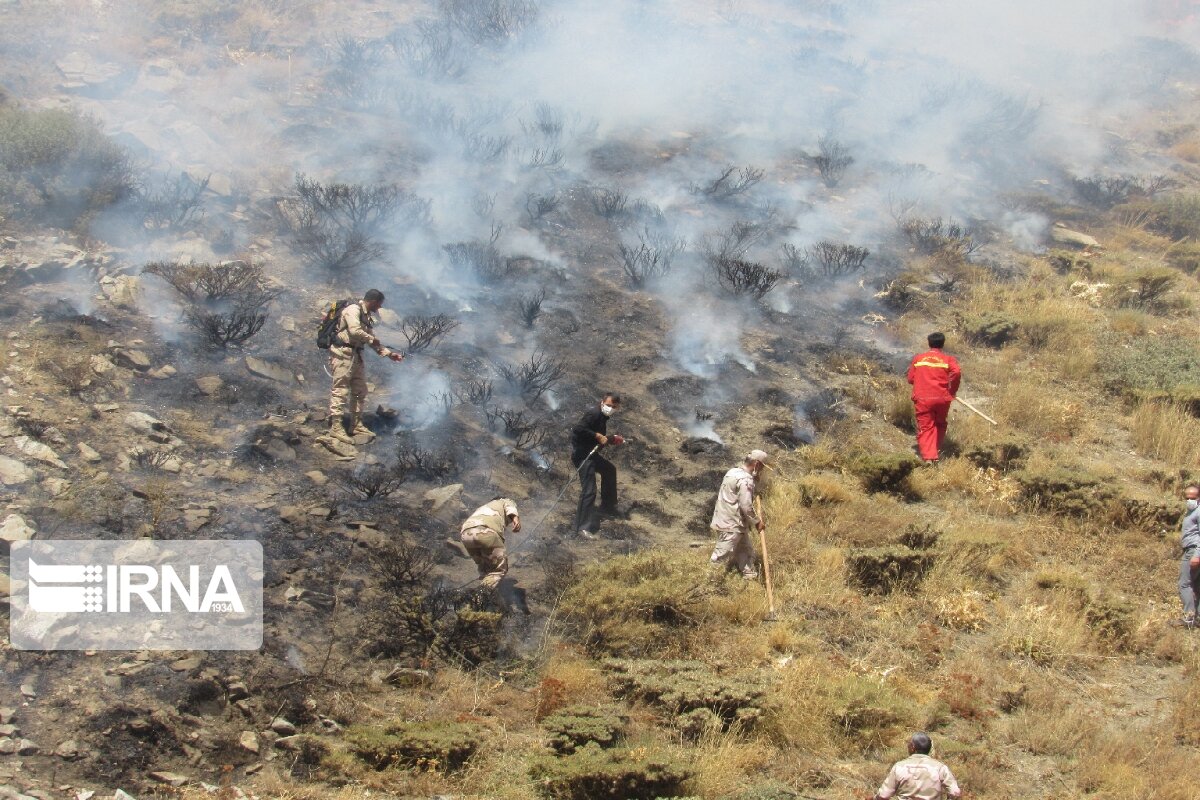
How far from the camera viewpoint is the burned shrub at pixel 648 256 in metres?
13.0

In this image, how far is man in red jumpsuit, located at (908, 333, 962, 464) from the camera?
9.76 metres

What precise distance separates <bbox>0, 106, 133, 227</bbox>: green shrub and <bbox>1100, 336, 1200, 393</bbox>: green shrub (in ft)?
41.3

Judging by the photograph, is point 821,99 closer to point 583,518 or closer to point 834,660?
point 583,518

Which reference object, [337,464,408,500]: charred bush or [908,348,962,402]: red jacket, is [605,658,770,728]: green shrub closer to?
[337,464,408,500]: charred bush

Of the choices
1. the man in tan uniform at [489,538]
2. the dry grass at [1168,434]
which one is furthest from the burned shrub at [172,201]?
the dry grass at [1168,434]

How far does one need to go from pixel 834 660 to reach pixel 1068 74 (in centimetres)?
2319

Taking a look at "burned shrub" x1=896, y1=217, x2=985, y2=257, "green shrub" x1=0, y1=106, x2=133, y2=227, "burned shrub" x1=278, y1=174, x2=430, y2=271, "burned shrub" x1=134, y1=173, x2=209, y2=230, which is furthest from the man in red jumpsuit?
"green shrub" x1=0, y1=106, x2=133, y2=227

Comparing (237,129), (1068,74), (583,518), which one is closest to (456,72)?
(237,129)

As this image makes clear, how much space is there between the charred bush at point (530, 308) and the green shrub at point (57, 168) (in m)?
5.10

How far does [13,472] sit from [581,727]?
4.50 meters

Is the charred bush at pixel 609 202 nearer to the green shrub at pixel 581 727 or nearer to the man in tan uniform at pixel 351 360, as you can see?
the man in tan uniform at pixel 351 360

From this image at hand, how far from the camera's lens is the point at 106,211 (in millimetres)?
11367

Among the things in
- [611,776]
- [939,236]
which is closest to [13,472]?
[611,776]

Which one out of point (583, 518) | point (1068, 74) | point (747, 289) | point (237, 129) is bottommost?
point (583, 518)
